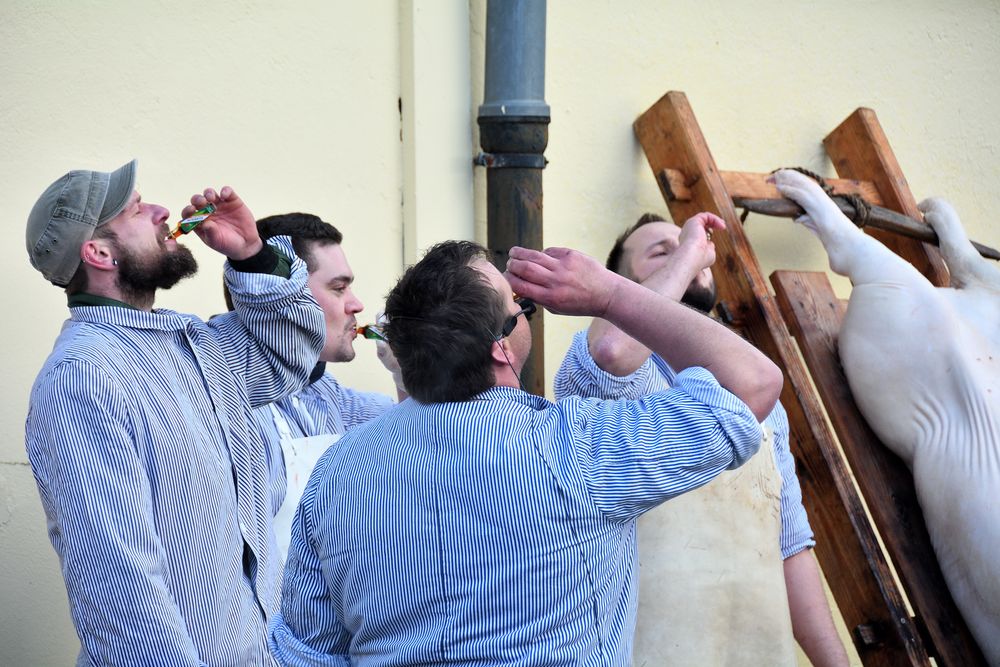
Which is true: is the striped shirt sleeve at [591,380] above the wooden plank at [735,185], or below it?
below

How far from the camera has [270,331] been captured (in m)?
2.08

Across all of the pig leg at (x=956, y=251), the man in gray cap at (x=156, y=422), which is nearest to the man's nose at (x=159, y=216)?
the man in gray cap at (x=156, y=422)

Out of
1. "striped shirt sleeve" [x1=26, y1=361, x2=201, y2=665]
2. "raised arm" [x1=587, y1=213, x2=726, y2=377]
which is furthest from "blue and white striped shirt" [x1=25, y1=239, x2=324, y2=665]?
"raised arm" [x1=587, y1=213, x2=726, y2=377]

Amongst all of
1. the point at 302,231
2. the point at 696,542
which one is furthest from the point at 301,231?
the point at 696,542

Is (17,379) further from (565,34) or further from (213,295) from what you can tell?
(565,34)

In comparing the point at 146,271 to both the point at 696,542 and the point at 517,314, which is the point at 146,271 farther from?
the point at 696,542

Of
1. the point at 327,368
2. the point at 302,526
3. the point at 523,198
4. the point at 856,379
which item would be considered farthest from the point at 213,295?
the point at 856,379

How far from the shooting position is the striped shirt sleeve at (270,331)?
203 cm

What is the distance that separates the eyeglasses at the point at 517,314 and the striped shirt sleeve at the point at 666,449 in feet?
0.57

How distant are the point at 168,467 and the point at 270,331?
37 cm

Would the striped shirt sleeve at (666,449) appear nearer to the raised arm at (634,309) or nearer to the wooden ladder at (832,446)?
the raised arm at (634,309)

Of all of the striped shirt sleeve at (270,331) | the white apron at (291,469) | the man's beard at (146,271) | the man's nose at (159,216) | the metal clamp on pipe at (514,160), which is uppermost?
the metal clamp on pipe at (514,160)

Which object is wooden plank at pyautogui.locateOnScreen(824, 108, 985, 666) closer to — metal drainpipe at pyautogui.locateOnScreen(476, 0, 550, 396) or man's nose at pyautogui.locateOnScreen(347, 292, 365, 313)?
metal drainpipe at pyautogui.locateOnScreen(476, 0, 550, 396)

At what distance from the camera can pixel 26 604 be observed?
2.43 metres
